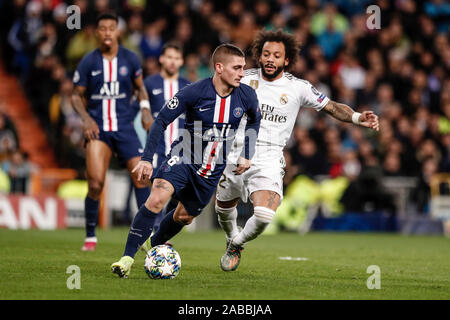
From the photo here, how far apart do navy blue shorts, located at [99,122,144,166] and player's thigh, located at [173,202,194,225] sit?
2043mm

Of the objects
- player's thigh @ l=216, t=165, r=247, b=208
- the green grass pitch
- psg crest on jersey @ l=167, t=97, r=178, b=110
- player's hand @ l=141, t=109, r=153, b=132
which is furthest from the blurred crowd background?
psg crest on jersey @ l=167, t=97, r=178, b=110

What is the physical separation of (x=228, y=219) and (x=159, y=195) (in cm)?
164

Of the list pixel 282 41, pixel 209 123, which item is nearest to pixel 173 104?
pixel 209 123

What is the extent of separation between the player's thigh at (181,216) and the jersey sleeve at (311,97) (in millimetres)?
1751

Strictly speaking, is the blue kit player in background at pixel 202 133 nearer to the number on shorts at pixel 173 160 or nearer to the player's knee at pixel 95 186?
the number on shorts at pixel 173 160

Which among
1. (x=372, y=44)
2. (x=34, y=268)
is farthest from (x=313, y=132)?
(x=34, y=268)

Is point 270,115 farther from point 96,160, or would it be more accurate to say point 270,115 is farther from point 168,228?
point 96,160

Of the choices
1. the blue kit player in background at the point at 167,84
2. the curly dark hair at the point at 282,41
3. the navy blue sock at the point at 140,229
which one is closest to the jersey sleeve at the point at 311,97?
the curly dark hair at the point at 282,41

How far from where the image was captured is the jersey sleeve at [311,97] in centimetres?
862

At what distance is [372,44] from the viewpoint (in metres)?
20.6

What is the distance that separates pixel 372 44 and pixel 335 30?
103 cm

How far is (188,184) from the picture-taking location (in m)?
7.84

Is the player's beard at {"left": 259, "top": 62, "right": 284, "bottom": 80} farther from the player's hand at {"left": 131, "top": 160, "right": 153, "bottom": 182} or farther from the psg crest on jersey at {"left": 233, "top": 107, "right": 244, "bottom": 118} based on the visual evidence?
the player's hand at {"left": 131, "top": 160, "right": 153, "bottom": 182}
